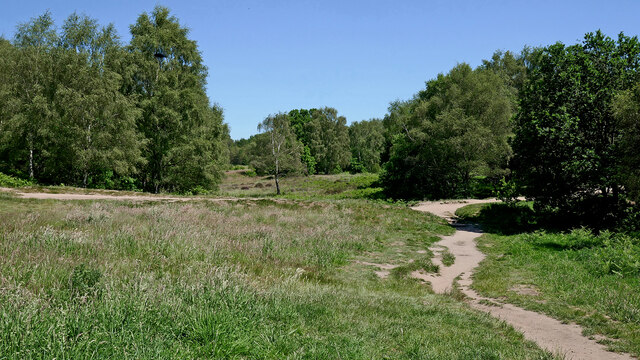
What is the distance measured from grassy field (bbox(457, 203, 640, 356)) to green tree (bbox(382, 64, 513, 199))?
22.3 m

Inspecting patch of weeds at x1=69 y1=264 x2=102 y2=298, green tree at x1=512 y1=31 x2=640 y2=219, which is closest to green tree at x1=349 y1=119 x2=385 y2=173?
green tree at x1=512 y1=31 x2=640 y2=219

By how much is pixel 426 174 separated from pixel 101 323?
45.1 metres

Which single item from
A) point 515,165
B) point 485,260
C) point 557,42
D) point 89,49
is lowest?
point 485,260

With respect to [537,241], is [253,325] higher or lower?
higher

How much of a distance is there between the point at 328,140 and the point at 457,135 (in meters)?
58.7

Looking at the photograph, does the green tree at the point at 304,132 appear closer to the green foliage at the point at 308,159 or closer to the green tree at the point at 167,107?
the green foliage at the point at 308,159

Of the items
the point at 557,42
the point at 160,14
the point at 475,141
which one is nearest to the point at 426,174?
the point at 475,141

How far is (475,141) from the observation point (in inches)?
1533

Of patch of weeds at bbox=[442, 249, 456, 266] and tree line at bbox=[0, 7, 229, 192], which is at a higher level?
tree line at bbox=[0, 7, 229, 192]

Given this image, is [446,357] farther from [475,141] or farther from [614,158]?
[475,141]

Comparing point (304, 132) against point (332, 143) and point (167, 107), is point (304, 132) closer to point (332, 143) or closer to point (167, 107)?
point (332, 143)

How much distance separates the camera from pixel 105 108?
113ft

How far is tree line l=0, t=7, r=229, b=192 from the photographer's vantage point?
33.3 m

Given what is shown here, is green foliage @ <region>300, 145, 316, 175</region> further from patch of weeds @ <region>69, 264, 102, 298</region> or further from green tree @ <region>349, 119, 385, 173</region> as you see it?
patch of weeds @ <region>69, 264, 102, 298</region>
